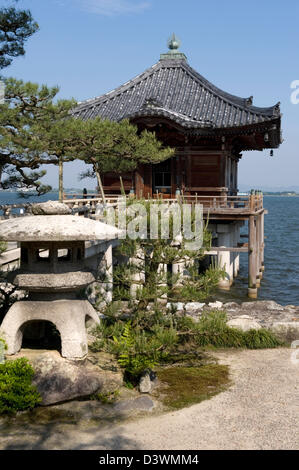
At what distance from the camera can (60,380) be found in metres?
8.39

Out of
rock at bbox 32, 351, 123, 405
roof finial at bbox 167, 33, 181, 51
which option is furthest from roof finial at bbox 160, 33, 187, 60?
rock at bbox 32, 351, 123, 405

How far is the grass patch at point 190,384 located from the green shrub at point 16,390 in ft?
7.24

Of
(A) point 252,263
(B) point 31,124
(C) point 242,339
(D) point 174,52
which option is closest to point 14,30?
(B) point 31,124

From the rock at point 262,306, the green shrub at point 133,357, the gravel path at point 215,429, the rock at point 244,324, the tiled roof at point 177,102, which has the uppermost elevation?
the tiled roof at point 177,102

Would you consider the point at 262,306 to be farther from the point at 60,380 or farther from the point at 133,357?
the point at 60,380

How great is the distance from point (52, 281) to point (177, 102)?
21.2 meters

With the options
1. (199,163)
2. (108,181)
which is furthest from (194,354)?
(108,181)

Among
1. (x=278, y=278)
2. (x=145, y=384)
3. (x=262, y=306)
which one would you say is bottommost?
(x=278, y=278)

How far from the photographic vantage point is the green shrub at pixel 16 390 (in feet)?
26.1

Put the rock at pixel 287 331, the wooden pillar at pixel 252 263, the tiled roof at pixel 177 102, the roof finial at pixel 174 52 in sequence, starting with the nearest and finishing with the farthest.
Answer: the rock at pixel 287 331 < the wooden pillar at pixel 252 263 < the tiled roof at pixel 177 102 < the roof finial at pixel 174 52

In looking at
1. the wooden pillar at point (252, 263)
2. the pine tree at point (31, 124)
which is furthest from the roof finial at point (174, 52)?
the pine tree at point (31, 124)

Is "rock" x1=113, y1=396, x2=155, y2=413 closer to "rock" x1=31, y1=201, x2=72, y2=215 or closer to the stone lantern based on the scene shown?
the stone lantern

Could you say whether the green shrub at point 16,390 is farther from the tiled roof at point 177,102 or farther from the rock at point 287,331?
the tiled roof at point 177,102

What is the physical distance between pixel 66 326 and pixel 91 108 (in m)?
22.8
